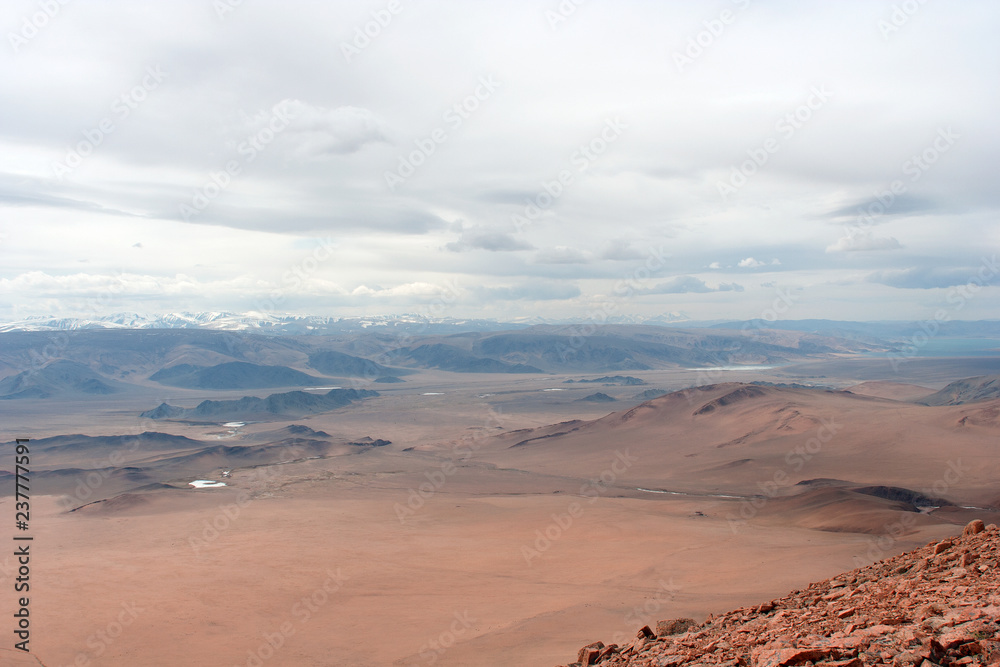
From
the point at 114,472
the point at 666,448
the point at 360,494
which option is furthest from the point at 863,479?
the point at 114,472

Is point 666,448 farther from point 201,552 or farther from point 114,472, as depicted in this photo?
point 114,472

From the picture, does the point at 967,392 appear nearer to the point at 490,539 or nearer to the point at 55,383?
the point at 490,539

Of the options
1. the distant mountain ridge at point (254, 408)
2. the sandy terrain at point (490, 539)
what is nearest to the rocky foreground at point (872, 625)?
the sandy terrain at point (490, 539)

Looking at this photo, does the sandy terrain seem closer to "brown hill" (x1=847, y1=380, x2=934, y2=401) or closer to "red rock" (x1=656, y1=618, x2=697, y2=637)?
"red rock" (x1=656, y1=618, x2=697, y2=637)

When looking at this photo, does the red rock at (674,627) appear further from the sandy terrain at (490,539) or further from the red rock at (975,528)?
the red rock at (975,528)

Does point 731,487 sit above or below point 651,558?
below

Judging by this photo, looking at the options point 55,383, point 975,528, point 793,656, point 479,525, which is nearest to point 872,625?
point 793,656

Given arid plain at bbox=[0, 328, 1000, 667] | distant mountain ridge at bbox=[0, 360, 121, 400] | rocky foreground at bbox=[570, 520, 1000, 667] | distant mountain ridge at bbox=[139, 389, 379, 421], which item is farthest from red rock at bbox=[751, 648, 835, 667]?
distant mountain ridge at bbox=[0, 360, 121, 400]
